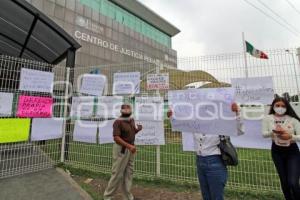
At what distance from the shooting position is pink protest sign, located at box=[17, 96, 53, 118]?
511 centimetres

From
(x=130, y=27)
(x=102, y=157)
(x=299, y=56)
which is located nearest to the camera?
(x=299, y=56)

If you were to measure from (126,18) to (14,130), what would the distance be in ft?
89.1

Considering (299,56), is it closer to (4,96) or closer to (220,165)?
(220,165)

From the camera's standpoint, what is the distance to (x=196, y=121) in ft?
9.82

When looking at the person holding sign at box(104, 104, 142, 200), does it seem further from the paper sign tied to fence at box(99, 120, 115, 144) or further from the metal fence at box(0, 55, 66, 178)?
the metal fence at box(0, 55, 66, 178)

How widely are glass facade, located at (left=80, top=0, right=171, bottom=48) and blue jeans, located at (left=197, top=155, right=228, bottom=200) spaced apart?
23802 millimetres

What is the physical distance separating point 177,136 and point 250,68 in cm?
189

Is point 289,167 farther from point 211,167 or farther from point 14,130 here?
point 14,130

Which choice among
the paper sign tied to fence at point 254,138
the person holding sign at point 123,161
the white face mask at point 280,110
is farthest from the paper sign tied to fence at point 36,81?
the white face mask at point 280,110

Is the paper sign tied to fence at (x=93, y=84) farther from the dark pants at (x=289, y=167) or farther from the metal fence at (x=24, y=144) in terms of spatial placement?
the dark pants at (x=289, y=167)

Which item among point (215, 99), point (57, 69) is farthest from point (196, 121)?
point (57, 69)

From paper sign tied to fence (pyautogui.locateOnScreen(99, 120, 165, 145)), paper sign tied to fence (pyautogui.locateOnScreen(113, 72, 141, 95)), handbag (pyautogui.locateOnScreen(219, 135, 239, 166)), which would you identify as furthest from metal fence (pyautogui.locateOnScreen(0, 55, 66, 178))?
handbag (pyautogui.locateOnScreen(219, 135, 239, 166))

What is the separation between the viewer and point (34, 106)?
5.36 metres

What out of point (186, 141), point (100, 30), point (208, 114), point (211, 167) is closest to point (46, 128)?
point (186, 141)
